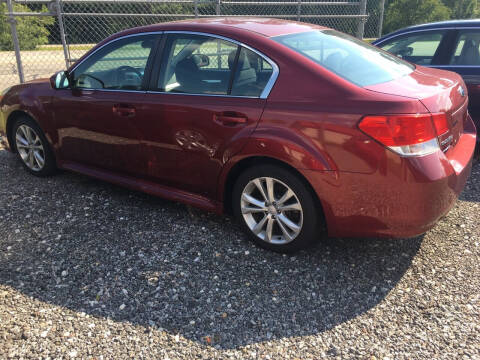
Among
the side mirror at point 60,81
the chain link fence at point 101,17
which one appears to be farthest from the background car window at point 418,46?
the side mirror at point 60,81

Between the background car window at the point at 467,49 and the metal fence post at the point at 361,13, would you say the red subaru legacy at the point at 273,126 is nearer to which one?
the background car window at the point at 467,49

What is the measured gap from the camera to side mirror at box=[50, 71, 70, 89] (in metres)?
4.37

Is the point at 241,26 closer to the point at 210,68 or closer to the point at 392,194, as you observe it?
the point at 210,68

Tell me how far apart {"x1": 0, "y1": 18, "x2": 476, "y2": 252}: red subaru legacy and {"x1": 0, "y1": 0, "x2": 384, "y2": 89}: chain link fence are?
3.25 m

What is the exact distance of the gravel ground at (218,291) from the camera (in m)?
2.52

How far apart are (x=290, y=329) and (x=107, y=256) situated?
1.58m

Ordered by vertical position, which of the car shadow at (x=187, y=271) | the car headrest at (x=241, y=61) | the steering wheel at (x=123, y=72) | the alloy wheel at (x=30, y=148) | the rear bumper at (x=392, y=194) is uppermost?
the car headrest at (x=241, y=61)

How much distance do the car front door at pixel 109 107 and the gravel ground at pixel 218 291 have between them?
0.57 metres

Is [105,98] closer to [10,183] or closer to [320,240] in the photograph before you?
[10,183]

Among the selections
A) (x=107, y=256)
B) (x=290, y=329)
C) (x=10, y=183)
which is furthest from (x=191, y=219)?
(x=10, y=183)

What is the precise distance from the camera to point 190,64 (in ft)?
12.1

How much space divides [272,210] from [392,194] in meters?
0.91

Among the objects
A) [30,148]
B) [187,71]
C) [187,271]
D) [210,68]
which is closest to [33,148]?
[30,148]

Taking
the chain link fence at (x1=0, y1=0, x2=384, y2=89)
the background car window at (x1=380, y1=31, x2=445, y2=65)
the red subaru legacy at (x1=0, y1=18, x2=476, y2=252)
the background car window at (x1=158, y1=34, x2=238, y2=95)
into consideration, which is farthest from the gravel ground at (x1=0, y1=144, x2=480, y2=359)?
the chain link fence at (x1=0, y1=0, x2=384, y2=89)
